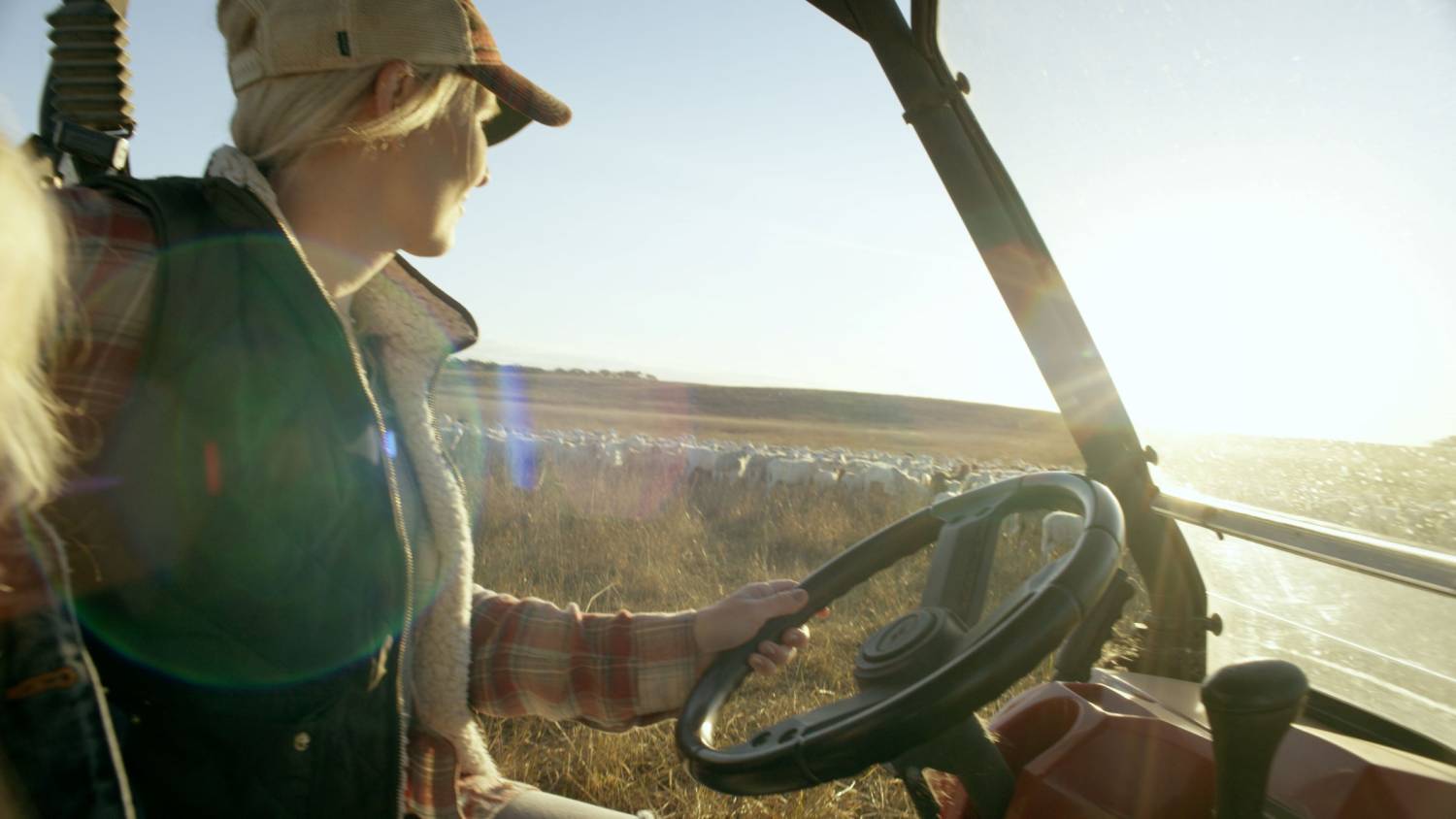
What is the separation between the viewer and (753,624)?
5.66ft

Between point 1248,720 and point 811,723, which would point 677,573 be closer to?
point 811,723

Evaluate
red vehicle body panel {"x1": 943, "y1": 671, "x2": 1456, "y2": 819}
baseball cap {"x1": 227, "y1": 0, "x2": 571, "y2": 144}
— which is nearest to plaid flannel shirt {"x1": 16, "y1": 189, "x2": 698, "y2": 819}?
red vehicle body panel {"x1": 943, "y1": 671, "x2": 1456, "y2": 819}

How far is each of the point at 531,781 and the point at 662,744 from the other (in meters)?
0.46

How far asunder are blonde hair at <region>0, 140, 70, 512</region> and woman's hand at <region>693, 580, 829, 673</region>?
3.37 ft

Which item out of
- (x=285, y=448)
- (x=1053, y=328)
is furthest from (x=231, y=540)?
(x=1053, y=328)

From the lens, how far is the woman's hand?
1717 millimetres

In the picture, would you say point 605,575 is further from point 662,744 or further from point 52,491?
point 52,491

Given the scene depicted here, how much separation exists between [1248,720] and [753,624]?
0.87 meters

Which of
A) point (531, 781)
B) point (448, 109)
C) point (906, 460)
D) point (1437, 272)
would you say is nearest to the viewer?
point (1437, 272)

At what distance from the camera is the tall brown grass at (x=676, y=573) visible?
318 centimetres

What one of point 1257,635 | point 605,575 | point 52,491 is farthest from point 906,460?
point 52,491

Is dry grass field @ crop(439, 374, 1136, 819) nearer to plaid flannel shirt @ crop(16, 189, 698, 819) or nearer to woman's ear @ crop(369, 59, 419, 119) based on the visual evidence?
plaid flannel shirt @ crop(16, 189, 698, 819)

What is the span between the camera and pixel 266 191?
146cm

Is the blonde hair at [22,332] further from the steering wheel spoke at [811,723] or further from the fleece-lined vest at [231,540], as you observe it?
the steering wheel spoke at [811,723]
